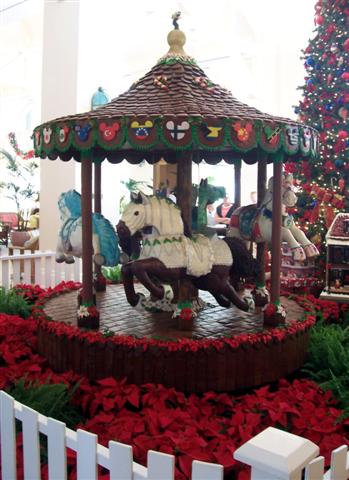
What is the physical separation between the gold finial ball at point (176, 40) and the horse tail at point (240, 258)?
1.42m

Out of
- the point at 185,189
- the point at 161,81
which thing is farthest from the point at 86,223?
the point at 161,81

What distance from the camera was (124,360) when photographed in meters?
2.88

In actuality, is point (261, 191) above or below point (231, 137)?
below

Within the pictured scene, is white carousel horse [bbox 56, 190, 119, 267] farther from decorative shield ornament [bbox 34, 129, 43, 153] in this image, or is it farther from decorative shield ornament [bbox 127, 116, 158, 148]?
decorative shield ornament [bbox 127, 116, 158, 148]

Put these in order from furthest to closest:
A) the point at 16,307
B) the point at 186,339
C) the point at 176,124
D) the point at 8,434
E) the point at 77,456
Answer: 1. the point at 16,307
2. the point at 186,339
3. the point at 176,124
4. the point at 8,434
5. the point at 77,456

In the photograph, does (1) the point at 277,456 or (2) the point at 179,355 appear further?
(2) the point at 179,355

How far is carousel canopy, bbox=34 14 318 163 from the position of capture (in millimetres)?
2754

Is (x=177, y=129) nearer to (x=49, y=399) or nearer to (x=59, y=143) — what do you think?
(x=59, y=143)

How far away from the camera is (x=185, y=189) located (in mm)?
3379

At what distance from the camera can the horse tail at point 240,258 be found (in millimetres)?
3680

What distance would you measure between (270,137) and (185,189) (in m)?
0.72

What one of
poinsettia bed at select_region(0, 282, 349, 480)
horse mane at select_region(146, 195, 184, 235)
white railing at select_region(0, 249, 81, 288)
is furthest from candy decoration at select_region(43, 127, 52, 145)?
white railing at select_region(0, 249, 81, 288)

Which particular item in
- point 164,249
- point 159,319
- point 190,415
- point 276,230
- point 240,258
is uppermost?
point 276,230

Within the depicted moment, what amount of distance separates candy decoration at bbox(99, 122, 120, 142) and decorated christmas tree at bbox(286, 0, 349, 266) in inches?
112
